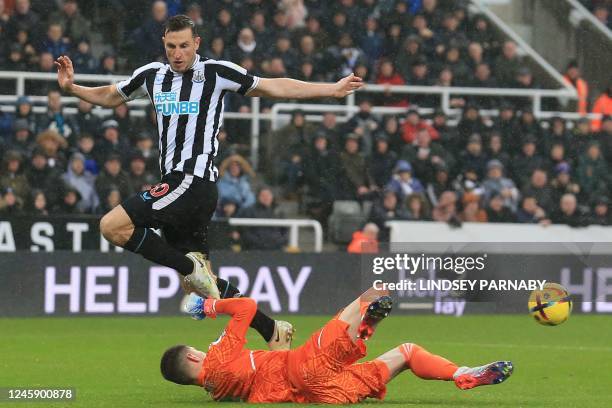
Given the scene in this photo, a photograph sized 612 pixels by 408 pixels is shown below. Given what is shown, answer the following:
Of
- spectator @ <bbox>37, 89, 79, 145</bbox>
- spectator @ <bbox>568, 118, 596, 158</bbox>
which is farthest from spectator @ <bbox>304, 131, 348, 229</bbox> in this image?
spectator @ <bbox>568, 118, 596, 158</bbox>

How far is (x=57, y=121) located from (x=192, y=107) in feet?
28.3

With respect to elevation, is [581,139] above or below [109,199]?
above

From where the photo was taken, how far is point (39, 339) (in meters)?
13.8

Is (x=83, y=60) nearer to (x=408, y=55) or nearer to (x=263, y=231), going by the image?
(x=263, y=231)

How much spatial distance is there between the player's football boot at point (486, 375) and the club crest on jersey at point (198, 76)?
9.21 feet

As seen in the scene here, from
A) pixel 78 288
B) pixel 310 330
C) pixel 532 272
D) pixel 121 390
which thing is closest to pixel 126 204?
pixel 121 390

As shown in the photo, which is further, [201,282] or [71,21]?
[71,21]

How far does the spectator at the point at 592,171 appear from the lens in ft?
67.9

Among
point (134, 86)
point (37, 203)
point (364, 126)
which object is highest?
point (134, 86)

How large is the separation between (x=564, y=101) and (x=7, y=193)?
386 inches

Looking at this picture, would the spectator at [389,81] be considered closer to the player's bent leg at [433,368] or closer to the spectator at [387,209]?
the spectator at [387,209]

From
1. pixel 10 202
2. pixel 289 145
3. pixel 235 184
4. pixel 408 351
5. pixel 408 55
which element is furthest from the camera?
pixel 408 55

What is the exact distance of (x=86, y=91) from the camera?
32.4 feet

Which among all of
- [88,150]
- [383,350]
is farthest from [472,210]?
[383,350]
